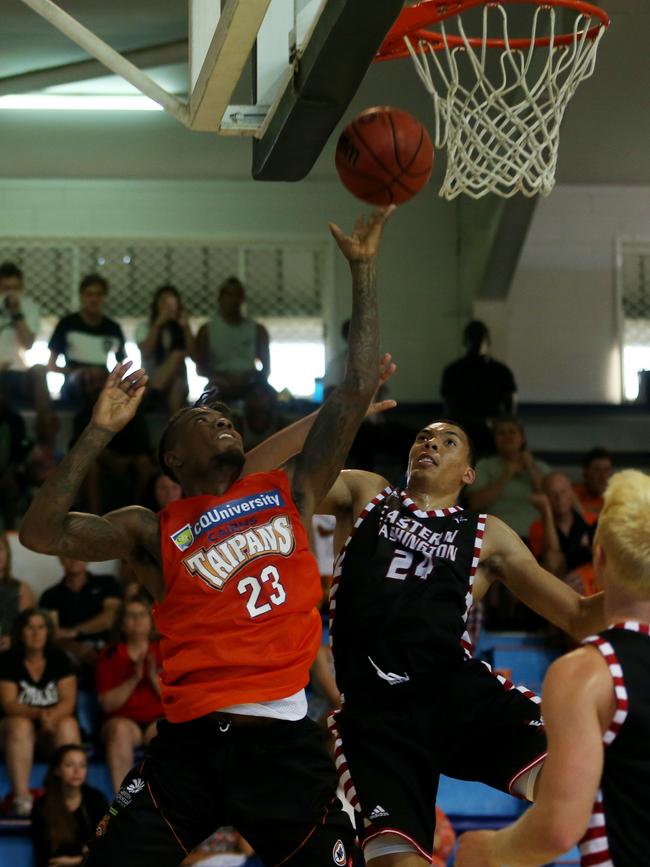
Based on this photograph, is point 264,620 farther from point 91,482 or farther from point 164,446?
point 91,482

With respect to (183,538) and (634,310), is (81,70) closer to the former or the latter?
(634,310)

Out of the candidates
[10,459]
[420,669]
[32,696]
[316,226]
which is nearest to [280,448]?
[420,669]

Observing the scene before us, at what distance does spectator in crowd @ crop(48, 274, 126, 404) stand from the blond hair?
27.5 feet

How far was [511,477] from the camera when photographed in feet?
32.5

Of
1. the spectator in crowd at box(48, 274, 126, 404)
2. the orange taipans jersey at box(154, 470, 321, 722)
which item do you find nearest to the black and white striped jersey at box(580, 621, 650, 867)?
the orange taipans jersey at box(154, 470, 321, 722)

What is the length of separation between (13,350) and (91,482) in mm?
1775

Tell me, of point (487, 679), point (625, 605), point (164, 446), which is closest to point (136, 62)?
point (164, 446)

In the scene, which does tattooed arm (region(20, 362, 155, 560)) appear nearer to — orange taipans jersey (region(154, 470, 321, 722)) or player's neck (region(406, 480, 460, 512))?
orange taipans jersey (region(154, 470, 321, 722))

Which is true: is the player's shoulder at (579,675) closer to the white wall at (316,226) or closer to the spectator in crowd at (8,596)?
the spectator in crowd at (8,596)

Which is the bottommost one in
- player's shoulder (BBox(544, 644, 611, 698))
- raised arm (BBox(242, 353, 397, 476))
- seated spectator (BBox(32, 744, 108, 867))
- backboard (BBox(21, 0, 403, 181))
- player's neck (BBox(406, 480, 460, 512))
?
seated spectator (BBox(32, 744, 108, 867))

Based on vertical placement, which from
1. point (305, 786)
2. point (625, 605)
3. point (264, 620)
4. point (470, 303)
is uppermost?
point (470, 303)

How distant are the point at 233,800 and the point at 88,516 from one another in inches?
38.4

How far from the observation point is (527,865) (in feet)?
8.92

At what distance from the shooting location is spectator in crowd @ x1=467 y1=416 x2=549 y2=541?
980 cm
